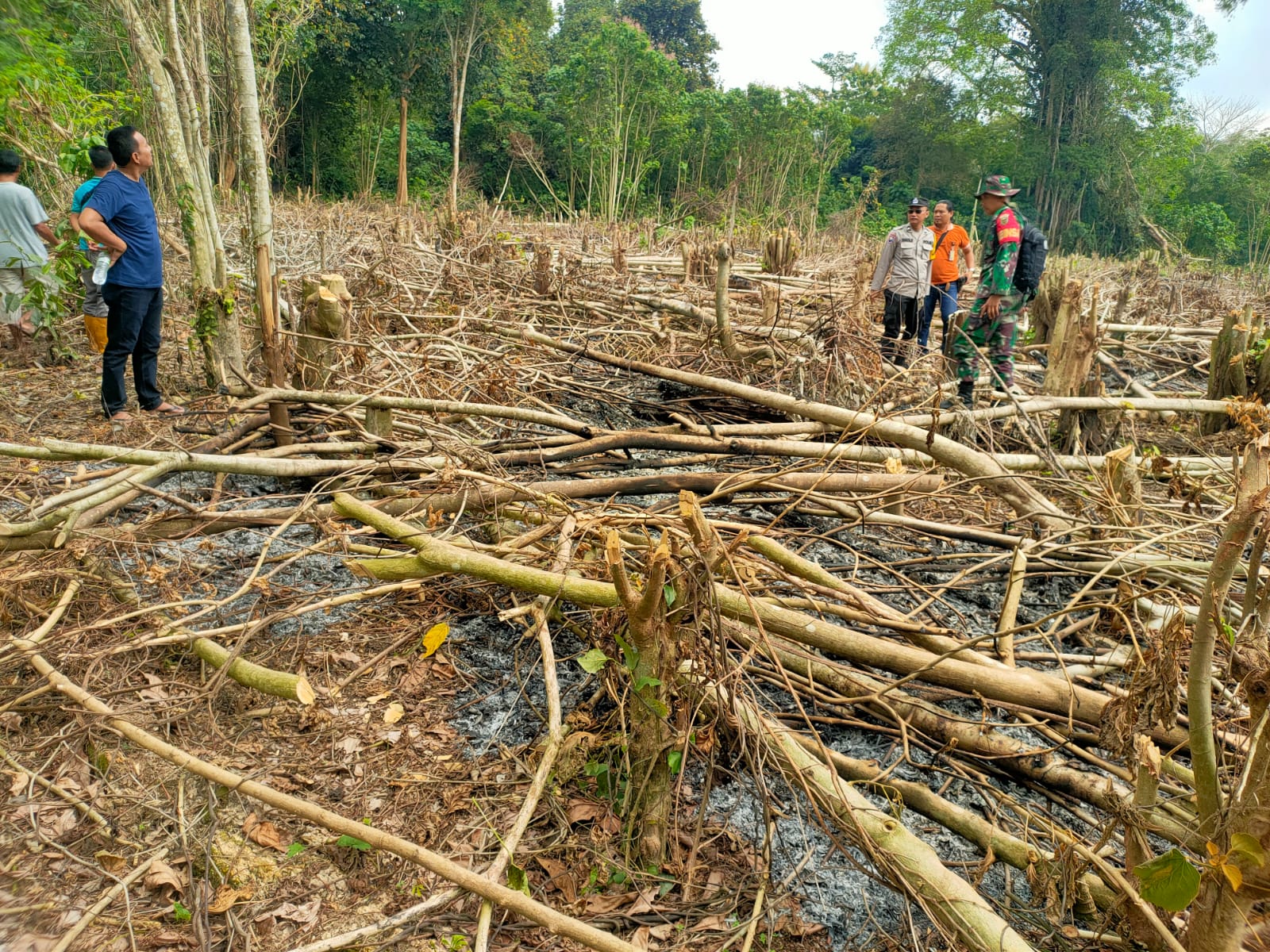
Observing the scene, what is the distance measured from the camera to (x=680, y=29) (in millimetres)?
38562

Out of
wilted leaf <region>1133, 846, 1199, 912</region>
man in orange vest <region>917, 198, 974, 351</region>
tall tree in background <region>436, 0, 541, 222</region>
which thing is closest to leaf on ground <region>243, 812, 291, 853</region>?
wilted leaf <region>1133, 846, 1199, 912</region>

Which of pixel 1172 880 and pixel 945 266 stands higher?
pixel 945 266

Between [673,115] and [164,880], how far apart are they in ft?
73.0

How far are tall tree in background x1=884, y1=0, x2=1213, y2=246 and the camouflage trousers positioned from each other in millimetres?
29980

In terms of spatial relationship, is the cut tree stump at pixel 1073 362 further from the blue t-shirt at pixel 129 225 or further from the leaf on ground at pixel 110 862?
the blue t-shirt at pixel 129 225

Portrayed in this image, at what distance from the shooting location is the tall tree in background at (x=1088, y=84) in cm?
3086

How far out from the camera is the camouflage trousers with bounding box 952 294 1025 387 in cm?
588

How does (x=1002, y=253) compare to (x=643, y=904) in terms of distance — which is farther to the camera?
(x=1002, y=253)

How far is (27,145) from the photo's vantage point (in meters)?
6.69

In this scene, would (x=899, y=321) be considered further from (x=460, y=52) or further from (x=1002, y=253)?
(x=460, y=52)

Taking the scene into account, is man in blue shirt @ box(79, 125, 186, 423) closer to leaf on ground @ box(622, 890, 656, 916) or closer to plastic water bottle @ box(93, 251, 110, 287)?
plastic water bottle @ box(93, 251, 110, 287)

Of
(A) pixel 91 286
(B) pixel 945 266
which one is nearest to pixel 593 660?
(A) pixel 91 286

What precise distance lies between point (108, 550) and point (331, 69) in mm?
22575

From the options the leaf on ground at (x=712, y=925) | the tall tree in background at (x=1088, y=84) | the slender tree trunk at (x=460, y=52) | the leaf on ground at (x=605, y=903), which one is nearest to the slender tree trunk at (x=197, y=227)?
the leaf on ground at (x=605, y=903)
